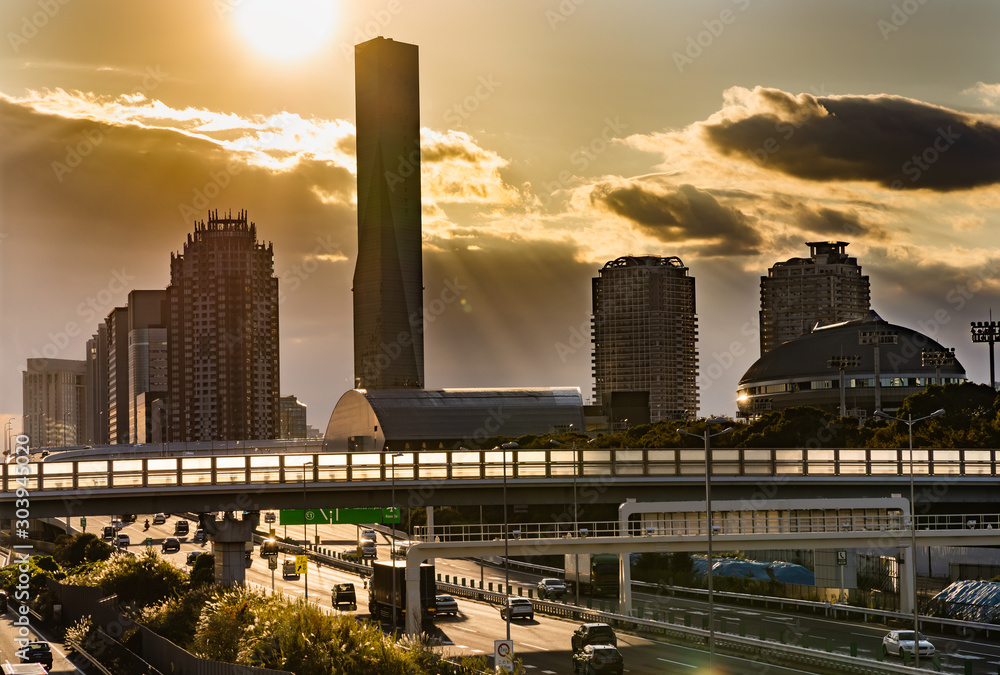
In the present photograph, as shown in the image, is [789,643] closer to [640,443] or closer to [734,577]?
[734,577]

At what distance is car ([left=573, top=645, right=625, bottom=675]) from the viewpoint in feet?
187

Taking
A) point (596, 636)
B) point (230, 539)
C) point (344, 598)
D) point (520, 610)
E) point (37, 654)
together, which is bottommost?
point (344, 598)

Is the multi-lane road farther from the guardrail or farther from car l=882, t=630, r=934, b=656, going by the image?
the guardrail

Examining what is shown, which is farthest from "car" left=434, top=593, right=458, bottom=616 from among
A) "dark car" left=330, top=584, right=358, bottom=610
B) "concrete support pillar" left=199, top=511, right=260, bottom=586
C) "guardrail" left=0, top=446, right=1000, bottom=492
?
"concrete support pillar" left=199, top=511, right=260, bottom=586

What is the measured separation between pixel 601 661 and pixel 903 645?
1661 centimetres

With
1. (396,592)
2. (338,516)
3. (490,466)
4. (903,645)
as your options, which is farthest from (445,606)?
(903,645)

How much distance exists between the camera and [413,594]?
73500 mm

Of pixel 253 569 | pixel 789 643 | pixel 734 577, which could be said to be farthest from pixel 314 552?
pixel 789 643

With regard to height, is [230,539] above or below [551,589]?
above

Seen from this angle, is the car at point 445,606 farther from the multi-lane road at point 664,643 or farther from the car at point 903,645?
the car at point 903,645

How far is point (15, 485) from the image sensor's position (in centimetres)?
7281

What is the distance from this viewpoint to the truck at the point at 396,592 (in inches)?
3113

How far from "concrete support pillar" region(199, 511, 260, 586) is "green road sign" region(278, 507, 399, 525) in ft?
7.70

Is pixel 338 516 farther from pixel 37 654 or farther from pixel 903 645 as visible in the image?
pixel 903 645
